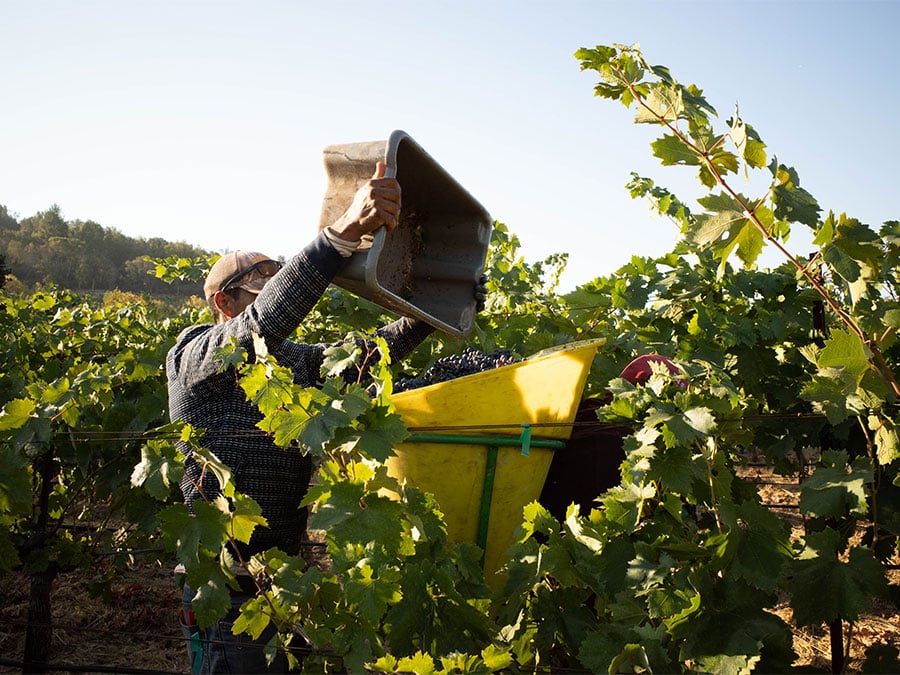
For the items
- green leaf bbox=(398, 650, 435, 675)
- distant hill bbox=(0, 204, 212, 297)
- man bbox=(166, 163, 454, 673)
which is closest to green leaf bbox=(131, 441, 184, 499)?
man bbox=(166, 163, 454, 673)

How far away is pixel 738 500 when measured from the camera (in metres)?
2.19

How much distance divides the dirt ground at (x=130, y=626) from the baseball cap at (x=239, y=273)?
1746 mm

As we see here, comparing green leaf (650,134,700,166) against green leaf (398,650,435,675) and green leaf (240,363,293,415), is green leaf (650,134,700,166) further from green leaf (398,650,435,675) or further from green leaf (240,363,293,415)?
green leaf (398,650,435,675)

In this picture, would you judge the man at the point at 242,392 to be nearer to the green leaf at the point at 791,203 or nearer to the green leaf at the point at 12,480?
the green leaf at the point at 12,480

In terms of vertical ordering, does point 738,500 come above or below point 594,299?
below

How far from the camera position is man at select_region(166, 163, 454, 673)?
6.43 feet

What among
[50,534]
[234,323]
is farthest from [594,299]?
[50,534]

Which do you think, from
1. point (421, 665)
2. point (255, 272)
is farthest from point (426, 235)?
point (421, 665)

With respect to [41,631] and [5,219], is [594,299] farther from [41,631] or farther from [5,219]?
[5,219]

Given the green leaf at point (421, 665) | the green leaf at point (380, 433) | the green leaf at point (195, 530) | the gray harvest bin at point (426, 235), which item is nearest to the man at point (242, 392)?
the gray harvest bin at point (426, 235)

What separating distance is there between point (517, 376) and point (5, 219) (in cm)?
7037

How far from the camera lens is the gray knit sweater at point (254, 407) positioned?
1.96 metres

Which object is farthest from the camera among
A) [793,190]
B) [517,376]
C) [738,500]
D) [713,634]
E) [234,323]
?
[738,500]

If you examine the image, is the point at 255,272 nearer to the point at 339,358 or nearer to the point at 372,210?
the point at 372,210
